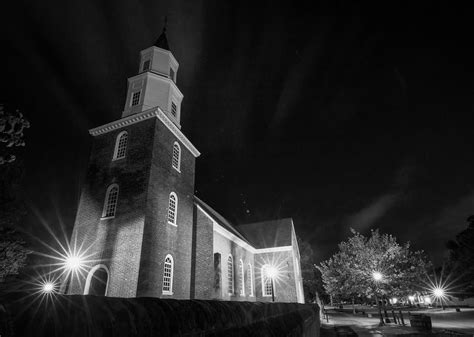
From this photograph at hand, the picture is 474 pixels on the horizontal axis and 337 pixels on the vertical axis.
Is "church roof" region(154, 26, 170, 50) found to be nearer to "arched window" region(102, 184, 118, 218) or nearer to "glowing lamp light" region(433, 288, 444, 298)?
"arched window" region(102, 184, 118, 218)

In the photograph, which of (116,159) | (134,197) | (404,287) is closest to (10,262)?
(116,159)

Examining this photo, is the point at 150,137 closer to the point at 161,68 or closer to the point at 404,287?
the point at 161,68

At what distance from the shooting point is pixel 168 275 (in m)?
17.1

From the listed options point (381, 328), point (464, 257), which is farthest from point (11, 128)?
point (464, 257)

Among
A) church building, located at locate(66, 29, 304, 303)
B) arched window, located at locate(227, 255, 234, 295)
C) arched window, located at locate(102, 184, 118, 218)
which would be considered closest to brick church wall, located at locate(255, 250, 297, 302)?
church building, located at locate(66, 29, 304, 303)

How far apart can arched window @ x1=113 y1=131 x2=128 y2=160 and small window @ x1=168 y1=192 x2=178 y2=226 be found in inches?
184

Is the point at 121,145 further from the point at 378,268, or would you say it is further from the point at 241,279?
the point at 378,268

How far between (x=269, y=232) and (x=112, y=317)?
38.7m

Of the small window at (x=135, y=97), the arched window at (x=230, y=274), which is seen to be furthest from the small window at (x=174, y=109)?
the arched window at (x=230, y=274)

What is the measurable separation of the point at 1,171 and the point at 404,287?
4822 cm

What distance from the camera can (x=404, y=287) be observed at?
2950 cm

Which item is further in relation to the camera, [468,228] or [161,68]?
[468,228]

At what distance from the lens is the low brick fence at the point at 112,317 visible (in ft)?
5.26

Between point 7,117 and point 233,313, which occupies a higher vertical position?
point 7,117
